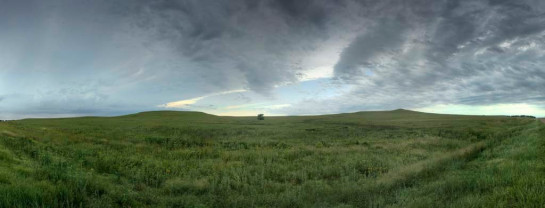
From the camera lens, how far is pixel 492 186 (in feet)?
26.8

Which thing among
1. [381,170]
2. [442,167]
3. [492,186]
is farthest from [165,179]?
[442,167]

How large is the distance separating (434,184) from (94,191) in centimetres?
1059

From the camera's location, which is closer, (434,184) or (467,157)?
(434,184)

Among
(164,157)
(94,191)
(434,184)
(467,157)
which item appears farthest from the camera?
(164,157)

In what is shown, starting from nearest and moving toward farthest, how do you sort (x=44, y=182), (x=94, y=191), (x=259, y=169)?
(x=44, y=182), (x=94, y=191), (x=259, y=169)

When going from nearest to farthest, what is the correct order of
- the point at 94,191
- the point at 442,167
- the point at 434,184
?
the point at 94,191 → the point at 434,184 → the point at 442,167

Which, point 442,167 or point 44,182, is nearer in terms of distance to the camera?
point 44,182

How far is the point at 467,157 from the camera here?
1545 centimetres

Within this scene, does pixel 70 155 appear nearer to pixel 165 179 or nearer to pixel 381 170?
pixel 165 179

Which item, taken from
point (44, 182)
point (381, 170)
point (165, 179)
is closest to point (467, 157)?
point (381, 170)

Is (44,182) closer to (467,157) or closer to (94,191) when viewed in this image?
(94,191)

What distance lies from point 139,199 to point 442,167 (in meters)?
12.3

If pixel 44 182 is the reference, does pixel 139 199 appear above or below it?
below

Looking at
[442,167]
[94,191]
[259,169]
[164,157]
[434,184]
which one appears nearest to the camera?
[94,191]
